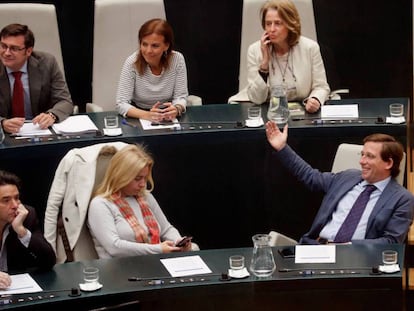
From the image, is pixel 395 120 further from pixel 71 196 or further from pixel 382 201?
pixel 71 196

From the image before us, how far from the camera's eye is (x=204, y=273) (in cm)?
559

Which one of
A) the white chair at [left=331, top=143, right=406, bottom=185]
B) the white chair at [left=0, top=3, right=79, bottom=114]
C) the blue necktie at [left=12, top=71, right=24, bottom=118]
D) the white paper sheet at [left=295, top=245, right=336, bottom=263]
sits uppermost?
the white chair at [left=0, top=3, right=79, bottom=114]

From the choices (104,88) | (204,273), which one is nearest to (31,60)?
(104,88)

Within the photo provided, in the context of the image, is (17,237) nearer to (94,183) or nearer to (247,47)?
(94,183)

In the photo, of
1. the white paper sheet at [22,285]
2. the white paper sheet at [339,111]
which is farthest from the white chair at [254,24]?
the white paper sheet at [22,285]

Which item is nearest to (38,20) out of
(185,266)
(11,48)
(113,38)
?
(113,38)

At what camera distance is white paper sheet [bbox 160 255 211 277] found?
560 centimetres

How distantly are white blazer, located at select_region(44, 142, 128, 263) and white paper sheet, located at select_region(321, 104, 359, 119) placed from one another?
58.7 inches

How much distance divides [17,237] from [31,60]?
1583 mm

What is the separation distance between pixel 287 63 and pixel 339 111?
1.53 feet

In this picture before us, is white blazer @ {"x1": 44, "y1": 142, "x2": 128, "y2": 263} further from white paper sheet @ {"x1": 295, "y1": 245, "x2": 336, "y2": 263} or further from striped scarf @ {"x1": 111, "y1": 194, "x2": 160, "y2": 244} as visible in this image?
white paper sheet @ {"x1": 295, "y1": 245, "x2": 336, "y2": 263}

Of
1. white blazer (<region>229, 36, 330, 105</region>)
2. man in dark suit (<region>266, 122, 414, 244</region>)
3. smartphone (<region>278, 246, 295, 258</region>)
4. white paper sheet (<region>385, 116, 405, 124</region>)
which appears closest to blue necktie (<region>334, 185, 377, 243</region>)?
man in dark suit (<region>266, 122, 414, 244</region>)

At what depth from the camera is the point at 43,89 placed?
23.0 feet

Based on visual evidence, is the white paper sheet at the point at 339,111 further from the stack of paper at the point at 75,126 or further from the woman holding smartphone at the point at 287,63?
the stack of paper at the point at 75,126
